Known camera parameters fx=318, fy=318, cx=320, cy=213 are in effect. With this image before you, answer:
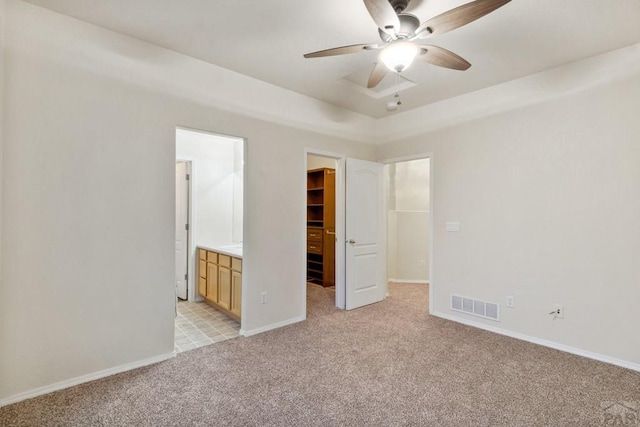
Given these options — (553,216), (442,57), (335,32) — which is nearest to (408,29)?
(442,57)

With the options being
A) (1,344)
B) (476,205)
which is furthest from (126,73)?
(476,205)

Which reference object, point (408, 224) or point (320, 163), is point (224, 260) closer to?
point (320, 163)

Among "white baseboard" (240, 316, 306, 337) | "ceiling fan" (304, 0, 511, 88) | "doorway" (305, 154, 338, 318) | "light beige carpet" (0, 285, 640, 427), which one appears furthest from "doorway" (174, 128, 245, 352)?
"ceiling fan" (304, 0, 511, 88)

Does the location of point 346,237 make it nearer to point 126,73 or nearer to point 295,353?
point 295,353

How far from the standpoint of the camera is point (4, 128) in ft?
6.91

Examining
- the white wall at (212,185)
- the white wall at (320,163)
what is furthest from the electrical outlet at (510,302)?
the white wall at (212,185)

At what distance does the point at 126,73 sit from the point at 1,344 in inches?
84.1

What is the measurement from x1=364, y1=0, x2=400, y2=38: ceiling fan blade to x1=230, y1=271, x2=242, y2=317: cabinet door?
9.13 feet

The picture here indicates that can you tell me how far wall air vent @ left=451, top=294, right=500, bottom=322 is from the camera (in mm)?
3521

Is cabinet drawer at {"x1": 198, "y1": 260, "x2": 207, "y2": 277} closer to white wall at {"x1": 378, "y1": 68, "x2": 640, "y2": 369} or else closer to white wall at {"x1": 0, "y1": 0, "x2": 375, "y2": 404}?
white wall at {"x1": 0, "y1": 0, "x2": 375, "y2": 404}

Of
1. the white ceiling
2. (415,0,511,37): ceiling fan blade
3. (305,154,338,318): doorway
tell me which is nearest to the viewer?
(415,0,511,37): ceiling fan blade

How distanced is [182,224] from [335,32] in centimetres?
342

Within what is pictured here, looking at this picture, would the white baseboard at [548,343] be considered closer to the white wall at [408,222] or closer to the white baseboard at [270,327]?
the white baseboard at [270,327]

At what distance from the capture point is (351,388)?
2352 millimetres
